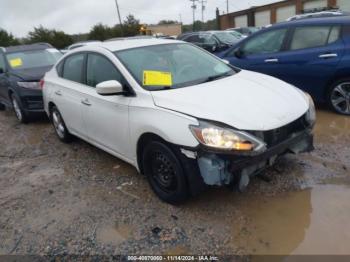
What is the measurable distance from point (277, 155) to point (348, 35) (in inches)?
130

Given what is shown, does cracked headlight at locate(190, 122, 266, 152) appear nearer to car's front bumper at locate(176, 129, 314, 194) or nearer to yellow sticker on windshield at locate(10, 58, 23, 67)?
car's front bumper at locate(176, 129, 314, 194)

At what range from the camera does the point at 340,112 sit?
219 inches

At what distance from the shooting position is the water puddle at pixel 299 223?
270 cm

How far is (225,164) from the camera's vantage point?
9.35 ft

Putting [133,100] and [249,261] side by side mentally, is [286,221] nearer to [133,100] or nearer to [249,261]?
[249,261]

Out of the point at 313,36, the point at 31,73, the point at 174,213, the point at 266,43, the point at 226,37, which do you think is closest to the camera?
the point at 174,213

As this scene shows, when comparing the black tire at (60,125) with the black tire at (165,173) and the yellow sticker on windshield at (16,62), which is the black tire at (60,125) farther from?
the yellow sticker on windshield at (16,62)

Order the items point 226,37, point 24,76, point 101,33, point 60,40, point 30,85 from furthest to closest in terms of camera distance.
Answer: point 101,33 < point 60,40 < point 226,37 < point 24,76 < point 30,85

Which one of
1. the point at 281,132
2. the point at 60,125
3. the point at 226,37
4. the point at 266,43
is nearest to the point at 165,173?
the point at 281,132

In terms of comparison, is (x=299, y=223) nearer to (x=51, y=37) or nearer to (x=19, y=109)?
(x=19, y=109)

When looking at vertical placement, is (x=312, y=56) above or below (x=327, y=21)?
below

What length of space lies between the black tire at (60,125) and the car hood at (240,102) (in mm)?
2565

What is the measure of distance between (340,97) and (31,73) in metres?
6.03

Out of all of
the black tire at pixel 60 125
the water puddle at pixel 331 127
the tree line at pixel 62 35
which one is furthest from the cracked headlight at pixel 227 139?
the tree line at pixel 62 35
